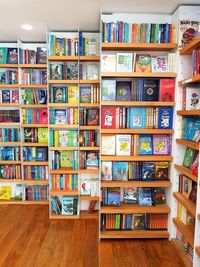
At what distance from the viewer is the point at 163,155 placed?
2.50m

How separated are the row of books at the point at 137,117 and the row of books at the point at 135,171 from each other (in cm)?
43

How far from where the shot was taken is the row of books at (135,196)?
2.55 m

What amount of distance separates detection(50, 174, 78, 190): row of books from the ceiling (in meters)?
1.99

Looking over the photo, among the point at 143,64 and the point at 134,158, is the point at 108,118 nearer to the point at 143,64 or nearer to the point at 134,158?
the point at 134,158

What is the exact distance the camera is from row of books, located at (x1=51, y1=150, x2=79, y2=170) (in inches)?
122

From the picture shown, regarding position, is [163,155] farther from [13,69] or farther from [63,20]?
[13,69]

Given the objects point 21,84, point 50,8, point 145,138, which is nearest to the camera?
point 50,8

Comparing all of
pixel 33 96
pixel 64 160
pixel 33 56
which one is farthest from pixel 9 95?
pixel 64 160

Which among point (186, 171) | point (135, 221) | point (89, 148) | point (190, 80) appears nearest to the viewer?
point (190, 80)

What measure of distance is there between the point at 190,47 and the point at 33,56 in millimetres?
2303

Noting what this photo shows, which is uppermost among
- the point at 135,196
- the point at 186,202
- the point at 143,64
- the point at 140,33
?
the point at 140,33

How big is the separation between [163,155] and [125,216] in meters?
0.83

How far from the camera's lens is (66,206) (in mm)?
3076

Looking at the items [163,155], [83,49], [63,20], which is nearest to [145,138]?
[163,155]
